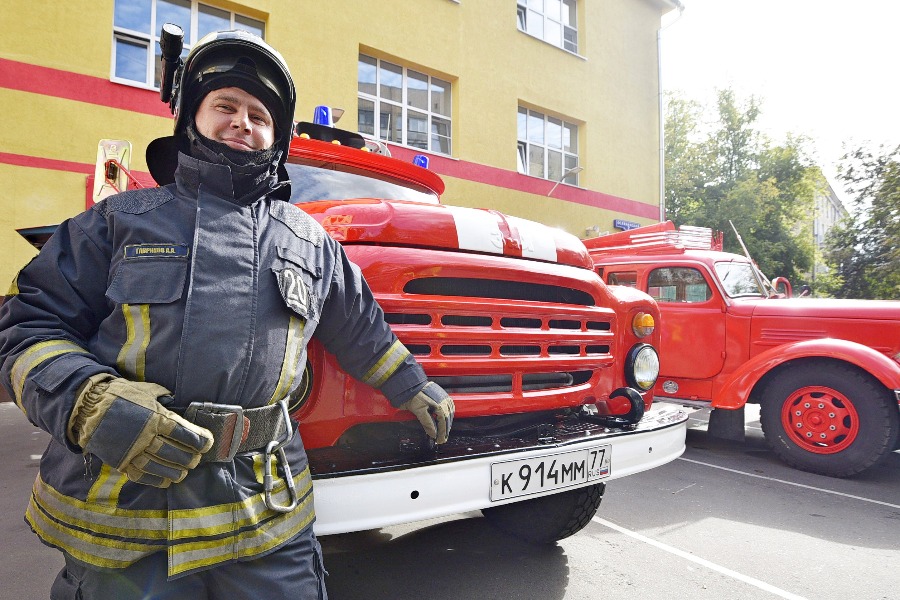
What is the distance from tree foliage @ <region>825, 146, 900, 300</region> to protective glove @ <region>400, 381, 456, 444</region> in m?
15.8

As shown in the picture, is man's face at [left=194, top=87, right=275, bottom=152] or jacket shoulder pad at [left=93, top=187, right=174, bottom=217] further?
man's face at [left=194, top=87, right=275, bottom=152]

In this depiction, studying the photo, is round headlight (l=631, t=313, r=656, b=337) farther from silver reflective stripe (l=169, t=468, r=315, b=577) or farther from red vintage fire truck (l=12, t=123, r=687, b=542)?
silver reflective stripe (l=169, t=468, r=315, b=577)

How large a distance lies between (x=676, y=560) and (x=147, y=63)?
8977mm

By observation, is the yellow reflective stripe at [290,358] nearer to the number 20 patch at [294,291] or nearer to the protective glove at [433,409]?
the number 20 patch at [294,291]

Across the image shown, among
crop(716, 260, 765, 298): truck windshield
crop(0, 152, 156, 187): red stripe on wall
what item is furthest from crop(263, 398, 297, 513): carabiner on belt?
crop(0, 152, 156, 187): red stripe on wall

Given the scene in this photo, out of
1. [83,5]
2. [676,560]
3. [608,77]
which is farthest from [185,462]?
[608,77]

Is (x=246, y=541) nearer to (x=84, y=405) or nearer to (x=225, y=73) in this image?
(x=84, y=405)

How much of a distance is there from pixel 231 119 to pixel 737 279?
554cm

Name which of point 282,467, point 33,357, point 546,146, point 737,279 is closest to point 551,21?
point 546,146

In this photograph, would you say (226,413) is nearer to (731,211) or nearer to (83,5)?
(83,5)

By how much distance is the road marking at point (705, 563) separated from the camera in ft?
8.41

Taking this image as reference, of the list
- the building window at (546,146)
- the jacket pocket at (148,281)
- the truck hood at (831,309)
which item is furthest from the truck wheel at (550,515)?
the building window at (546,146)

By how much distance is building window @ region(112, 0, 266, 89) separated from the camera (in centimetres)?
794

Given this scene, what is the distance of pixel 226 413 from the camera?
1.23 metres
